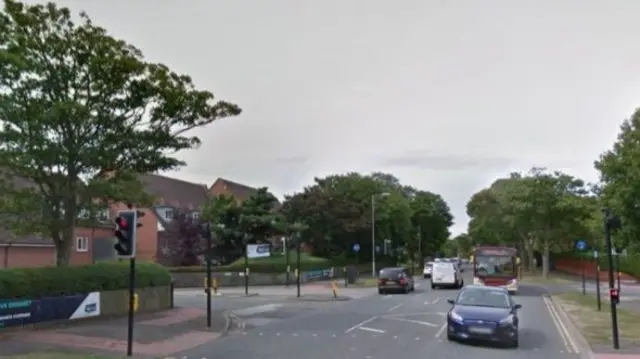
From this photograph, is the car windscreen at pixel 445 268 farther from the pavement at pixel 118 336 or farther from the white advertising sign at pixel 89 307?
the white advertising sign at pixel 89 307

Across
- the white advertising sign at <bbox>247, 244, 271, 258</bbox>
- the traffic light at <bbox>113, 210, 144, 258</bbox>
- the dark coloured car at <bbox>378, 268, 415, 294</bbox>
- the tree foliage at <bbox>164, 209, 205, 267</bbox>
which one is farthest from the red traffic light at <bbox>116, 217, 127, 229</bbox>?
the tree foliage at <bbox>164, 209, 205, 267</bbox>

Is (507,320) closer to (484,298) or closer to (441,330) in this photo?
(484,298)

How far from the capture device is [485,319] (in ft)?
60.3

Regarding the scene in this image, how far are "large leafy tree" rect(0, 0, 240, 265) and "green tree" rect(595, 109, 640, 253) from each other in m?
15.2

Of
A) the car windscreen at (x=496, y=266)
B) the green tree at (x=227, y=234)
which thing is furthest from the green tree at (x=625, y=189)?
the green tree at (x=227, y=234)

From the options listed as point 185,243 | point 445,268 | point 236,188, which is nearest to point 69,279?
point 445,268

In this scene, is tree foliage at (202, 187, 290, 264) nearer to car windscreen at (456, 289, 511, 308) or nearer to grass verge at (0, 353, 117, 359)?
car windscreen at (456, 289, 511, 308)

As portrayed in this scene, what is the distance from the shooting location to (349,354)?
54.6 ft

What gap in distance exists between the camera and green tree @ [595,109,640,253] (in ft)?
80.9

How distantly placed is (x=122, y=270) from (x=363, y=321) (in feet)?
30.7

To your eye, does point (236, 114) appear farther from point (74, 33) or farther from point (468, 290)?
point (468, 290)

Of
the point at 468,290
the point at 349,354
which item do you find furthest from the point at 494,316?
the point at 349,354

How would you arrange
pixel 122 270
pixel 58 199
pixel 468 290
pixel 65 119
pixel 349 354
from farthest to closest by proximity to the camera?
pixel 122 270 → pixel 58 199 → pixel 65 119 → pixel 468 290 → pixel 349 354

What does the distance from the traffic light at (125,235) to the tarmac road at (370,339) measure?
9.32 feet
